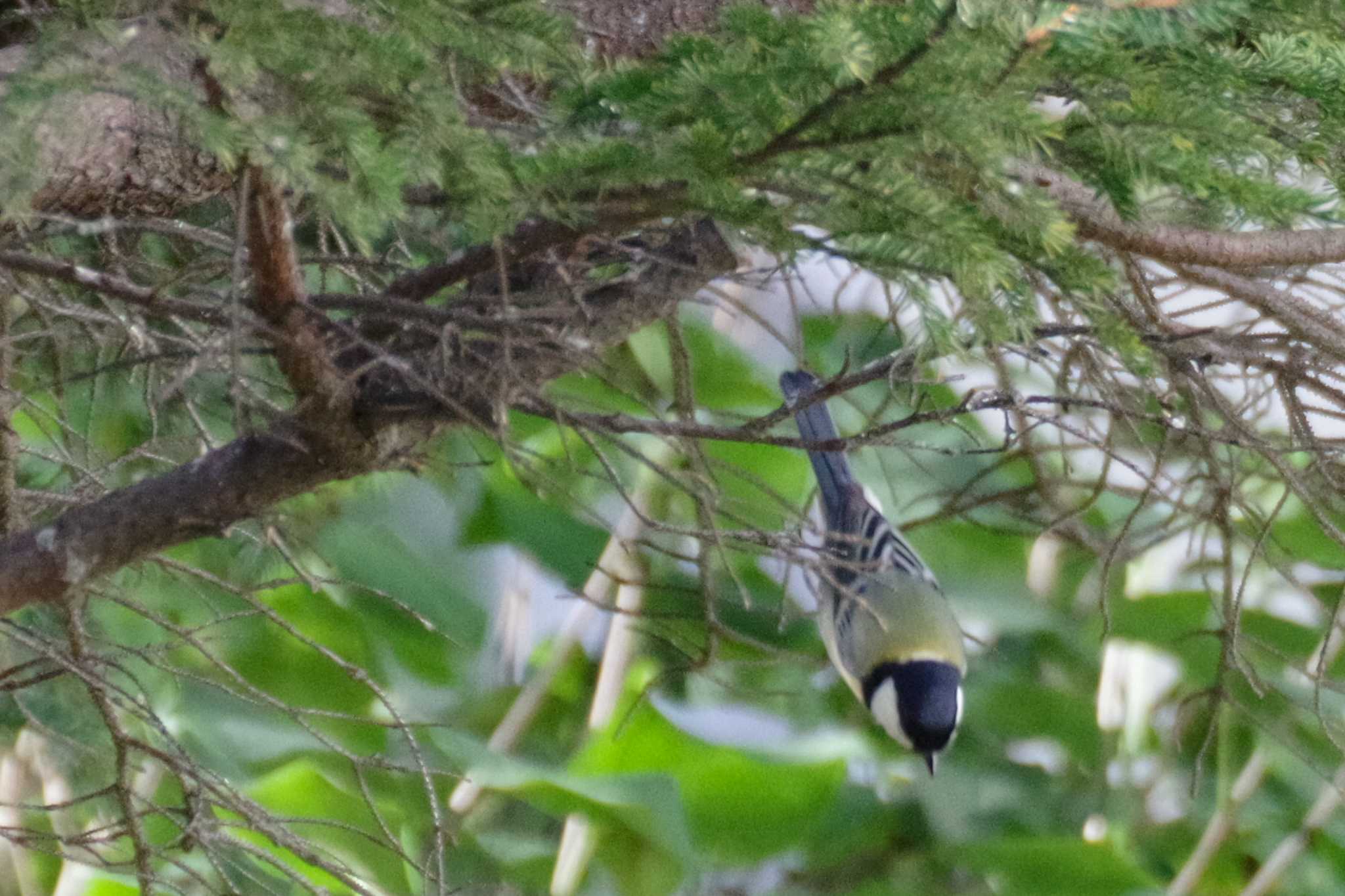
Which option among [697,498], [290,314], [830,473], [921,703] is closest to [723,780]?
[921,703]

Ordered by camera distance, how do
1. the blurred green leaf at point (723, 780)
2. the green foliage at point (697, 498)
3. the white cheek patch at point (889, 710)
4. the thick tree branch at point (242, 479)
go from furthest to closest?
the white cheek patch at point (889, 710), the blurred green leaf at point (723, 780), the thick tree branch at point (242, 479), the green foliage at point (697, 498)


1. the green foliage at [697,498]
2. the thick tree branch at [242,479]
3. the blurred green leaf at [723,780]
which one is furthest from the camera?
the blurred green leaf at [723,780]

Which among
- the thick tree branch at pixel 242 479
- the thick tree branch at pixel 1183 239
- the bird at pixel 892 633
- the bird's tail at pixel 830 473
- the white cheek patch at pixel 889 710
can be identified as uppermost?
the thick tree branch at pixel 1183 239

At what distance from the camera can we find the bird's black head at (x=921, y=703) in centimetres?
171

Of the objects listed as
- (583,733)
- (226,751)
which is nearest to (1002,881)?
(583,733)

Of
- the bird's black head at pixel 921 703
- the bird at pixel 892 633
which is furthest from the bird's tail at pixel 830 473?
the bird's black head at pixel 921 703

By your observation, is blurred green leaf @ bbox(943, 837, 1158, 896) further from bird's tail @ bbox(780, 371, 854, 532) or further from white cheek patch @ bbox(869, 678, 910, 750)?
bird's tail @ bbox(780, 371, 854, 532)

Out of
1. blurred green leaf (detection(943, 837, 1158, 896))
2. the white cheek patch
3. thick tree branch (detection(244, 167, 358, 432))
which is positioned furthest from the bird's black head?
thick tree branch (detection(244, 167, 358, 432))

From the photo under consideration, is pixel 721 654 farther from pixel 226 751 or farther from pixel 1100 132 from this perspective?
pixel 1100 132

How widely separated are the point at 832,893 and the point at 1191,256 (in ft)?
3.92

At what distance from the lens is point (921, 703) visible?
67.5 inches

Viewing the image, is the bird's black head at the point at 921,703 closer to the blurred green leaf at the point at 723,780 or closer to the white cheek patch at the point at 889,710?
the white cheek patch at the point at 889,710

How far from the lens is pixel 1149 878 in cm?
169

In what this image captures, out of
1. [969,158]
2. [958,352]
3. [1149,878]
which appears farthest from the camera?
[1149,878]
